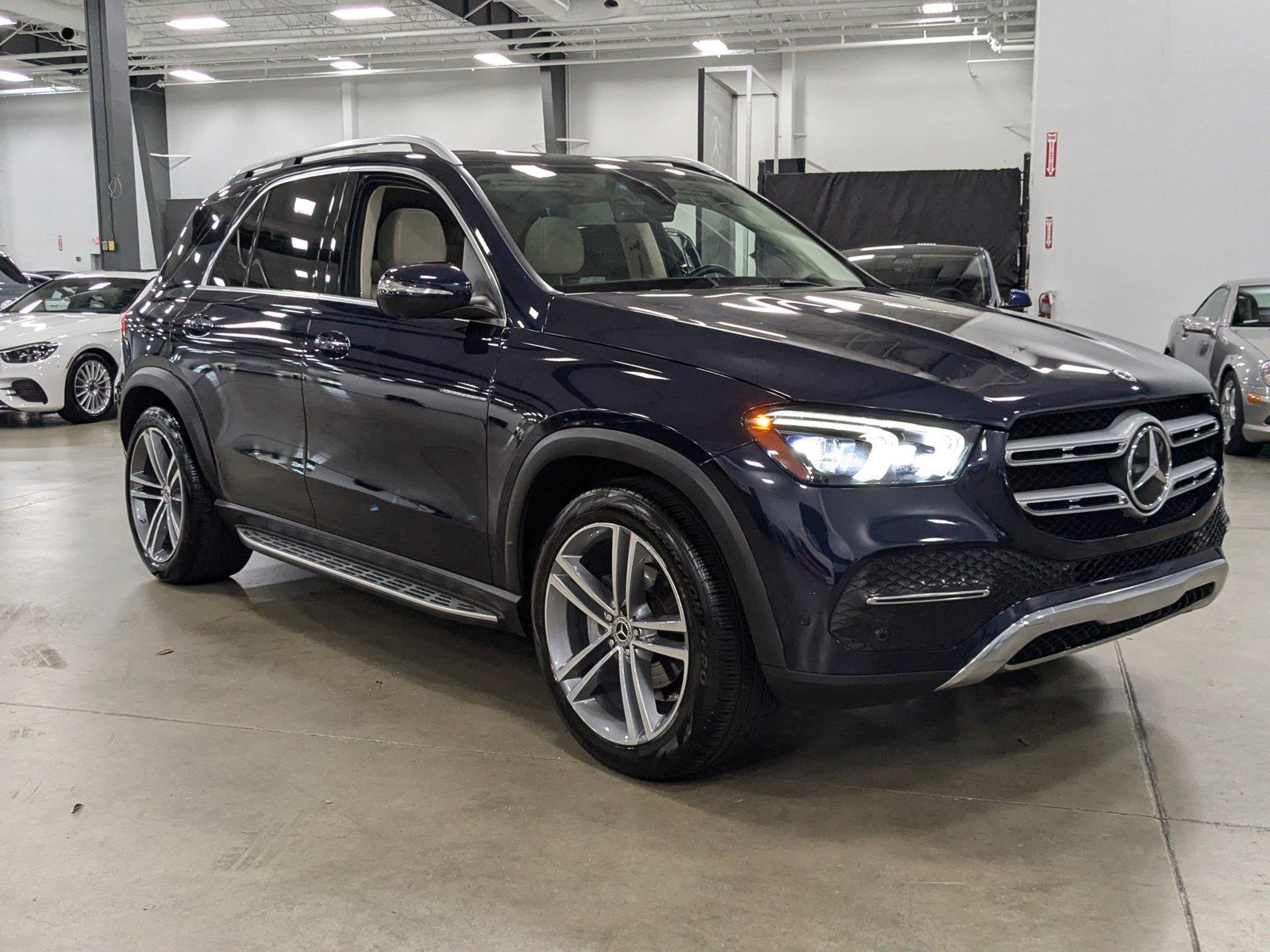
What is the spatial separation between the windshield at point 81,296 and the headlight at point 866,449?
10.7 meters

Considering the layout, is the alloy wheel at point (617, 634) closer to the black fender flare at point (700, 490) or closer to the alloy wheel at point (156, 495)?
the black fender flare at point (700, 490)

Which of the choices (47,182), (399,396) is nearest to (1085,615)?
(399,396)

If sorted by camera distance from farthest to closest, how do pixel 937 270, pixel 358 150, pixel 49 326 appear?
pixel 49 326, pixel 937 270, pixel 358 150

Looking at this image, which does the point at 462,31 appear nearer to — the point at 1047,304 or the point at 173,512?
the point at 1047,304

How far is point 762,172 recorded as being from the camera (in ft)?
55.3

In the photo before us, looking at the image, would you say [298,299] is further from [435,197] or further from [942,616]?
[942,616]

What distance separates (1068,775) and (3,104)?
3313 centimetres

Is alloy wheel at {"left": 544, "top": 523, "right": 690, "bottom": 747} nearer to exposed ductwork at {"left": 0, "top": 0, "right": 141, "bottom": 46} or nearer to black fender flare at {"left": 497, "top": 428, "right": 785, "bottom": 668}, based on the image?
black fender flare at {"left": 497, "top": 428, "right": 785, "bottom": 668}

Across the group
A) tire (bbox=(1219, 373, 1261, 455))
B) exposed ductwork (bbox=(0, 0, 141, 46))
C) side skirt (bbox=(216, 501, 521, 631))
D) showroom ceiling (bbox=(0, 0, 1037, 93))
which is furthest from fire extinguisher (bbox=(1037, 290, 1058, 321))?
exposed ductwork (bbox=(0, 0, 141, 46))

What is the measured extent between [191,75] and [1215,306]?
75.9ft

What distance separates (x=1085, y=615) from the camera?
8.59ft

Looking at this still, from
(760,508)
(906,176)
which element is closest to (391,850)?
(760,508)

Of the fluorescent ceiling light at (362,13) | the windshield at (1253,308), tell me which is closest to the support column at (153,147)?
the fluorescent ceiling light at (362,13)

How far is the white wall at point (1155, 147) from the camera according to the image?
1288 centimetres
